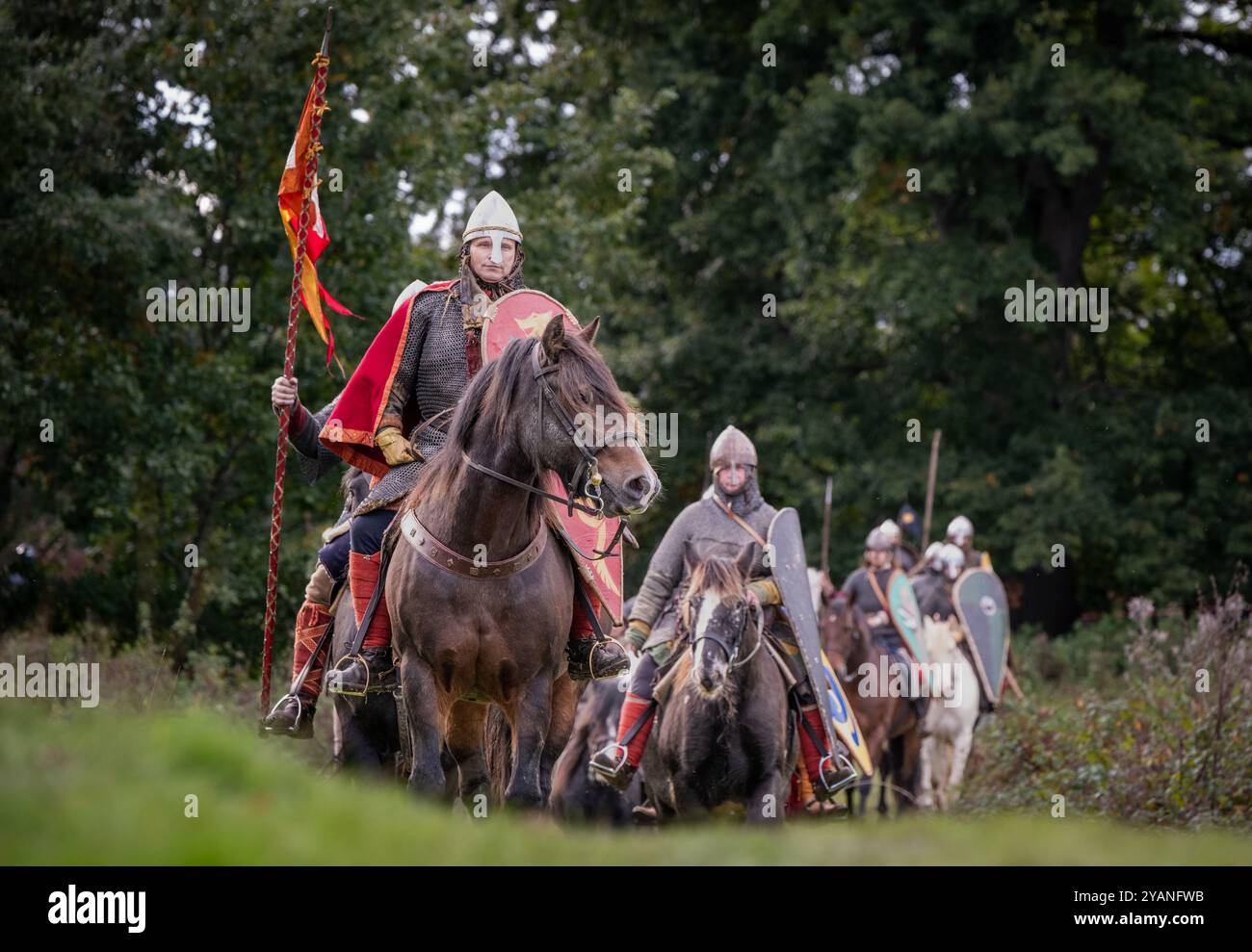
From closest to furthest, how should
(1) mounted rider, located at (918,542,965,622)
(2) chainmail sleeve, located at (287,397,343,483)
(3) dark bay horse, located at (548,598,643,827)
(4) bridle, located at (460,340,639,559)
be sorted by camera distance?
1. (4) bridle, located at (460,340,639,559)
2. (2) chainmail sleeve, located at (287,397,343,483)
3. (3) dark bay horse, located at (548,598,643,827)
4. (1) mounted rider, located at (918,542,965,622)

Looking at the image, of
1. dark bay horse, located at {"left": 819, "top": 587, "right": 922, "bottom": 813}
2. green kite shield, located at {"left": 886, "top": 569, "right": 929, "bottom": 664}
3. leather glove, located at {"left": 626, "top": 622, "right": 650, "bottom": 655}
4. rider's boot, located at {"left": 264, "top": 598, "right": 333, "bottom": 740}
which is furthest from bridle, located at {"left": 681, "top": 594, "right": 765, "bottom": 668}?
green kite shield, located at {"left": 886, "top": 569, "right": 929, "bottom": 664}

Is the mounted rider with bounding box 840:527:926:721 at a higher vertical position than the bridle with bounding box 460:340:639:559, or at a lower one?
lower

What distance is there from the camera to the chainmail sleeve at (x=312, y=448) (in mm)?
9281

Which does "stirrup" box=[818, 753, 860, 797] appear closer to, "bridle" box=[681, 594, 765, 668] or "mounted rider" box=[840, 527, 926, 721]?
"bridle" box=[681, 594, 765, 668]

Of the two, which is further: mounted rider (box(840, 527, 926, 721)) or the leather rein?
mounted rider (box(840, 527, 926, 721))

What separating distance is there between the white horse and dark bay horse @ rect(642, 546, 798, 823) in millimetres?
5853

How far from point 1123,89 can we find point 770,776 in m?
16.9

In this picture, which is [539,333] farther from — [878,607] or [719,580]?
[878,607]

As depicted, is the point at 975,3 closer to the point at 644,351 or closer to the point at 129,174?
the point at 644,351

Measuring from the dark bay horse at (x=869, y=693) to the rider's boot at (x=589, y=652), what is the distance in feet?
24.5

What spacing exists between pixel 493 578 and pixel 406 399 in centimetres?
139

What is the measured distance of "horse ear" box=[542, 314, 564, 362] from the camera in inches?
283

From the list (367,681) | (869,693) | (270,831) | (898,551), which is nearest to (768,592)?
(367,681)

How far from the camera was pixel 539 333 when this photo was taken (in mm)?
8086
